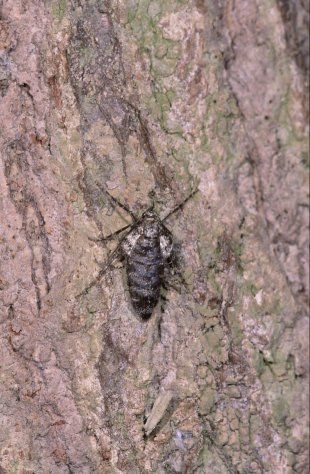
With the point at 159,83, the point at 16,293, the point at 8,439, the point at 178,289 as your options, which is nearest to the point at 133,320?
the point at 178,289

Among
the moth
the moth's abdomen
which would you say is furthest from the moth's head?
the moth's abdomen

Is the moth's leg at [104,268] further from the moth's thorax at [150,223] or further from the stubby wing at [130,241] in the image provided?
the moth's thorax at [150,223]

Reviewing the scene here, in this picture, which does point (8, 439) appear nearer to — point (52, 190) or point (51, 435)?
point (51, 435)

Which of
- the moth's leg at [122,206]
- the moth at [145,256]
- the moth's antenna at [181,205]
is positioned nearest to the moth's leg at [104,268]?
the moth at [145,256]

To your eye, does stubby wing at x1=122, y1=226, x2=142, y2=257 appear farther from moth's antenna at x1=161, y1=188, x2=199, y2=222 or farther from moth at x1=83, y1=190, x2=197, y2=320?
moth's antenna at x1=161, y1=188, x2=199, y2=222

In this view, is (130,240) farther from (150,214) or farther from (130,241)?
(150,214)

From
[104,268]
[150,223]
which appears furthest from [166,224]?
[104,268]
